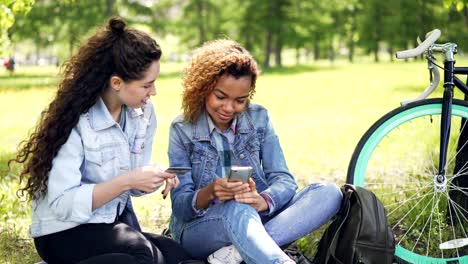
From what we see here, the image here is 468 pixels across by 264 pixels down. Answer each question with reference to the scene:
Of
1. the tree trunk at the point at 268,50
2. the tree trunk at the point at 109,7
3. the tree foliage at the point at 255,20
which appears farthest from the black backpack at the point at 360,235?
the tree trunk at the point at 268,50

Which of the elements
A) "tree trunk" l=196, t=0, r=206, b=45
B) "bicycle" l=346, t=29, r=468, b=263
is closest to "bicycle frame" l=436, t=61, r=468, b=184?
"bicycle" l=346, t=29, r=468, b=263

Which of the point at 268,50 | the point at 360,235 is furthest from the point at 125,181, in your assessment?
the point at 268,50

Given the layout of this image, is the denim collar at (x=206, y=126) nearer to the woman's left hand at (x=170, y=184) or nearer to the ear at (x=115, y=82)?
the woman's left hand at (x=170, y=184)

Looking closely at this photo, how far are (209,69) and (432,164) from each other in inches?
49.9

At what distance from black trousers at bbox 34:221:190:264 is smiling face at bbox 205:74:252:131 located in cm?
73

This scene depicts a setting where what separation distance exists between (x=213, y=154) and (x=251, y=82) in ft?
1.34

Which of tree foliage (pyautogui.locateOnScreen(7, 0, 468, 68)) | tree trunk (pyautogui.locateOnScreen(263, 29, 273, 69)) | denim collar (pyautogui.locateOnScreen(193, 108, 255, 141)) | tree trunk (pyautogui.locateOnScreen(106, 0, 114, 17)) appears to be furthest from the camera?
tree trunk (pyautogui.locateOnScreen(263, 29, 273, 69))

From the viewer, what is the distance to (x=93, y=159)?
292 cm

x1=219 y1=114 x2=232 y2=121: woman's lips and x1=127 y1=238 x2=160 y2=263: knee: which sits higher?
x1=219 y1=114 x2=232 y2=121: woman's lips

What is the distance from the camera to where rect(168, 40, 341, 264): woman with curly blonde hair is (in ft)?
9.91

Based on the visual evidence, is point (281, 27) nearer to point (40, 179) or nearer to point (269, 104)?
point (269, 104)

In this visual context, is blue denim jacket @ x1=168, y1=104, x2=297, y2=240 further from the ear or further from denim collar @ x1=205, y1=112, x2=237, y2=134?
the ear

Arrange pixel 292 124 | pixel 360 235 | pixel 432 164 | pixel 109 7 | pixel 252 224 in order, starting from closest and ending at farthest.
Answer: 1. pixel 252 224
2. pixel 360 235
3. pixel 432 164
4. pixel 292 124
5. pixel 109 7

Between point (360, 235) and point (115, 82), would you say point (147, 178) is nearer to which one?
point (115, 82)
